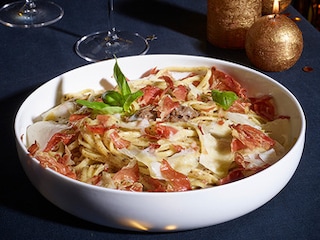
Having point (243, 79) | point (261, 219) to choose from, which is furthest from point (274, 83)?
point (261, 219)


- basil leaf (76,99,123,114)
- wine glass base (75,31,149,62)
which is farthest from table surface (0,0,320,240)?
basil leaf (76,99,123,114)

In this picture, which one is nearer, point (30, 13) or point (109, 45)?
point (109, 45)

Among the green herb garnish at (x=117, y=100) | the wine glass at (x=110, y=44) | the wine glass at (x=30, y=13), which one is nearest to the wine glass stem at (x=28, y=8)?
the wine glass at (x=30, y=13)

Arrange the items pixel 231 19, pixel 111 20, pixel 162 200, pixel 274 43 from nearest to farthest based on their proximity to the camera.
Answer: pixel 162 200 < pixel 274 43 < pixel 231 19 < pixel 111 20

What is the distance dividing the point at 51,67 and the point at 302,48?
0.67 m

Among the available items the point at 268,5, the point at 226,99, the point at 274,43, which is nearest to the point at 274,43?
the point at 274,43

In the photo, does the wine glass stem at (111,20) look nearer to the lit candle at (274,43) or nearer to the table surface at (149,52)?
the table surface at (149,52)

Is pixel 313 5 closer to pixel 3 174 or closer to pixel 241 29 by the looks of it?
pixel 241 29

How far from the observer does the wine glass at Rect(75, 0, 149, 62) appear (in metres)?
1.74

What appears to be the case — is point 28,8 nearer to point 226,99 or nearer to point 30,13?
point 30,13

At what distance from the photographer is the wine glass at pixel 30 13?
1.93 m

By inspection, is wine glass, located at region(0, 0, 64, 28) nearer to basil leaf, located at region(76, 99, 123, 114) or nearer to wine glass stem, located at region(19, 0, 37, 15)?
wine glass stem, located at region(19, 0, 37, 15)

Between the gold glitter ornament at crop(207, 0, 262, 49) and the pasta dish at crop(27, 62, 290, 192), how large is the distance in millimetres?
418

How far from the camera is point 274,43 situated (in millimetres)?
1558
